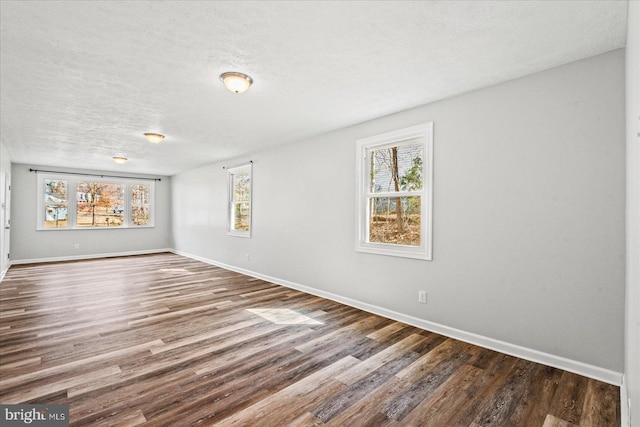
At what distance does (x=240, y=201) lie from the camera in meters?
6.42

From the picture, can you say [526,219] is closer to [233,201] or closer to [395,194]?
[395,194]

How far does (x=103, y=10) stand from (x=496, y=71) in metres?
2.86

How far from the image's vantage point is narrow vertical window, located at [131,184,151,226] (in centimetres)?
884

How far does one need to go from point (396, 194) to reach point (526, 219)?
1.36 metres

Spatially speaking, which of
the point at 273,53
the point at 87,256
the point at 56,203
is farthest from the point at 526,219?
the point at 56,203

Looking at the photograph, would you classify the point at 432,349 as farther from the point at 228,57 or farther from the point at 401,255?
the point at 228,57

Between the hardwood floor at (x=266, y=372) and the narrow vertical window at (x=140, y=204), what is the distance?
5.12 metres

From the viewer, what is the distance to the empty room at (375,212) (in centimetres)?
190

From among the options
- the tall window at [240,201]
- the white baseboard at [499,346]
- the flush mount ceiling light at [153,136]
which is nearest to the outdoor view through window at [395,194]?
the white baseboard at [499,346]

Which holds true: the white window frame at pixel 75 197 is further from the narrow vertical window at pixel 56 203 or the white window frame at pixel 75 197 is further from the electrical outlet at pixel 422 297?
the electrical outlet at pixel 422 297

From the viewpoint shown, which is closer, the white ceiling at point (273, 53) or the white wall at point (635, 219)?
the white wall at point (635, 219)

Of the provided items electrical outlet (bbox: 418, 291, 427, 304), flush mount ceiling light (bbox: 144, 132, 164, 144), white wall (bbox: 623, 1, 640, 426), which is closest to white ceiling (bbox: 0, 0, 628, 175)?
white wall (bbox: 623, 1, 640, 426)

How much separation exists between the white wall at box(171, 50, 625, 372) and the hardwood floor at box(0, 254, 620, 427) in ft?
1.06

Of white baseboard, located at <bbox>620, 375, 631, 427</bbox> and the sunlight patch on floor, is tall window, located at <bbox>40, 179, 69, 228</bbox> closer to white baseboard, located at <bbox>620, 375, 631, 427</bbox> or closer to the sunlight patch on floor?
the sunlight patch on floor
